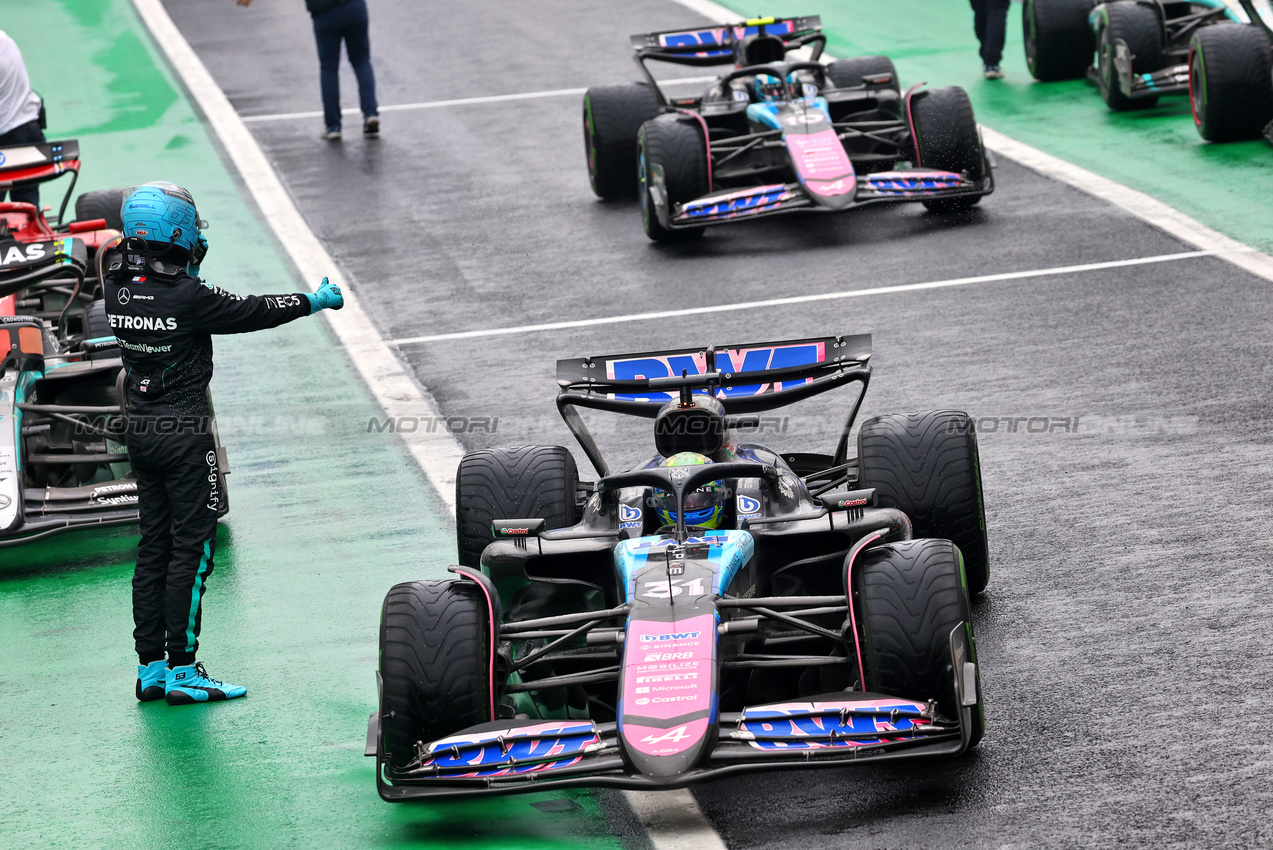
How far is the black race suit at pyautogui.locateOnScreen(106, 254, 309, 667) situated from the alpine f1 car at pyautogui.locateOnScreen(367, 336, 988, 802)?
1.16m

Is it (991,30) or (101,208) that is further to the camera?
(991,30)

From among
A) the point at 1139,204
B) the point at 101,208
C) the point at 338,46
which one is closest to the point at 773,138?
the point at 1139,204

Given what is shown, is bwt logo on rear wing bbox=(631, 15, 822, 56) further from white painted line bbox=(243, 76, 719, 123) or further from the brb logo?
the brb logo

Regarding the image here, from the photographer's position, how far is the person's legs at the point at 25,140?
43.1ft

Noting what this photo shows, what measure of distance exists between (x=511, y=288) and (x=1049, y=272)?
421 centimetres

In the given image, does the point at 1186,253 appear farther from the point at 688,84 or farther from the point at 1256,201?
the point at 688,84

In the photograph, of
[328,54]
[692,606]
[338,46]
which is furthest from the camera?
[338,46]

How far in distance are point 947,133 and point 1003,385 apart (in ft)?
13.3

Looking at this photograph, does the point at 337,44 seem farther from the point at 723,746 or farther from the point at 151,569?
the point at 723,746

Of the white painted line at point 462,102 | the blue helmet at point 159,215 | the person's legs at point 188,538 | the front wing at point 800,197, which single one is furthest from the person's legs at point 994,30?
the person's legs at point 188,538

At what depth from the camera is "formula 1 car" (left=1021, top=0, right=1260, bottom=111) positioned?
1677cm

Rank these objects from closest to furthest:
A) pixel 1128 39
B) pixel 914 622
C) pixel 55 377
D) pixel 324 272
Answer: pixel 914 622 → pixel 55 377 → pixel 324 272 → pixel 1128 39

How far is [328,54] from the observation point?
18.4m

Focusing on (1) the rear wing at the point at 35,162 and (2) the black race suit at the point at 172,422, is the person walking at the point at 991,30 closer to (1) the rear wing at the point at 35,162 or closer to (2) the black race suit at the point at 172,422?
(1) the rear wing at the point at 35,162
